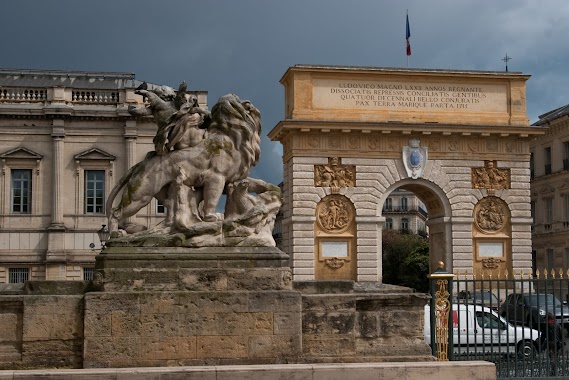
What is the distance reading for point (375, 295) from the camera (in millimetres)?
8320

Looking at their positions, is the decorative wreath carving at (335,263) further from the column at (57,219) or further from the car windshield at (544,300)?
the car windshield at (544,300)

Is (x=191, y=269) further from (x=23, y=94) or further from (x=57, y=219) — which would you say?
(x=23, y=94)

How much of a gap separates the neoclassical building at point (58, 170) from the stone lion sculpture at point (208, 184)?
2340 centimetres

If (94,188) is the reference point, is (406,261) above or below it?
below

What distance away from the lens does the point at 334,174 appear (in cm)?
2973

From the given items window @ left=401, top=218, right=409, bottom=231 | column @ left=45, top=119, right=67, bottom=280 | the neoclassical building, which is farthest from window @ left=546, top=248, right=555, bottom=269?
window @ left=401, top=218, right=409, bottom=231

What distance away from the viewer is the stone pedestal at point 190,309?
7629mm

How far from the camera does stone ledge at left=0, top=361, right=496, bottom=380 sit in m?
7.18

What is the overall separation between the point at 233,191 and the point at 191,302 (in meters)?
1.39

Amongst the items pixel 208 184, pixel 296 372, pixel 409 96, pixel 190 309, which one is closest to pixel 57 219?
pixel 409 96

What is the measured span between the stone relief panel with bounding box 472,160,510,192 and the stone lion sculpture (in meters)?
23.3

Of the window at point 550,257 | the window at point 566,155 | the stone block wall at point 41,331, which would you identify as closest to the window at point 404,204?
the window at point 550,257

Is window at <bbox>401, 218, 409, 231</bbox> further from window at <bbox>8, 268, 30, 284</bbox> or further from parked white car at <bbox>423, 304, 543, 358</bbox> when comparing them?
parked white car at <bbox>423, 304, 543, 358</bbox>

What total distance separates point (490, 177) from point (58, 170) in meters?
16.7
